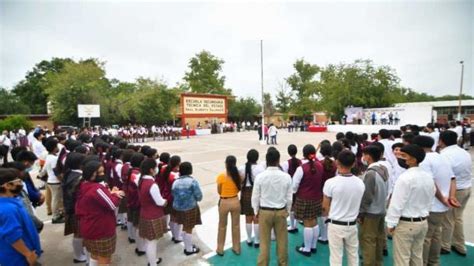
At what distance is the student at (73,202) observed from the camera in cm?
408

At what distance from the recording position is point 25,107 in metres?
39.3

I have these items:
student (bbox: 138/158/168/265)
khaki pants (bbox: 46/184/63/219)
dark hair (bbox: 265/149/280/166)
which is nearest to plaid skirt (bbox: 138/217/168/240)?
student (bbox: 138/158/168/265)

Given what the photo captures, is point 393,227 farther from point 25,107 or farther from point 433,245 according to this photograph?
point 25,107

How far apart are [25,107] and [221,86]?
30273 millimetres

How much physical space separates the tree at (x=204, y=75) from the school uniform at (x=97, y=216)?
1863 inches

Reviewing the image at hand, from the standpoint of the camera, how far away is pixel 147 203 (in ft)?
12.0

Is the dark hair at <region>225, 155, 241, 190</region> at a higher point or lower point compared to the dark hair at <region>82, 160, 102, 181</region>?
lower

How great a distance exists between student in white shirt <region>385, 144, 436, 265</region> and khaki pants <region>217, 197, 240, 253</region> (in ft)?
6.44

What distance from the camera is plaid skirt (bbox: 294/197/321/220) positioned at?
4051 millimetres

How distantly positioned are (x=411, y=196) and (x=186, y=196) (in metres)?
2.84

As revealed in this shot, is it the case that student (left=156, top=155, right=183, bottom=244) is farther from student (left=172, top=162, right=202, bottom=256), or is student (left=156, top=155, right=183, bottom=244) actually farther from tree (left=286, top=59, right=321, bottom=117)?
tree (left=286, top=59, right=321, bottom=117)

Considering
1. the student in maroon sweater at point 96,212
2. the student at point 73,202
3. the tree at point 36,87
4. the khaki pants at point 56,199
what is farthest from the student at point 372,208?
the tree at point 36,87

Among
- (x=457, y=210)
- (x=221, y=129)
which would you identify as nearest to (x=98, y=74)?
(x=221, y=129)

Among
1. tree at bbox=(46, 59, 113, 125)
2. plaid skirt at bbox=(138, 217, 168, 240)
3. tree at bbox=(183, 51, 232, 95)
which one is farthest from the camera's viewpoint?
tree at bbox=(183, 51, 232, 95)
